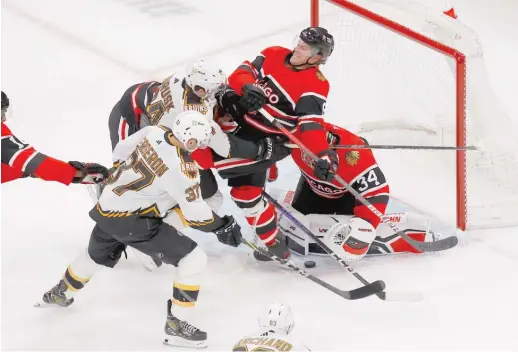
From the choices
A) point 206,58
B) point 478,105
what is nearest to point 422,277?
point 478,105

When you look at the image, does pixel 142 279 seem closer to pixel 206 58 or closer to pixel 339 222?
pixel 339 222

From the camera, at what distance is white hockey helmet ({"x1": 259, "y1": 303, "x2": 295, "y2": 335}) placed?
3248mm

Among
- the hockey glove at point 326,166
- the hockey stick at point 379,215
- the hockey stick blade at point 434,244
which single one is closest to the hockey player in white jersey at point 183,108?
the hockey stick at point 379,215

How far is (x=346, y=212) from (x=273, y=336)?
1329 mm

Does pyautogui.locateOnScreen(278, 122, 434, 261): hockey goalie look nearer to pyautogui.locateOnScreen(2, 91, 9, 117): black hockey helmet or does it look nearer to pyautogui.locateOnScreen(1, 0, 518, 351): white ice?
pyautogui.locateOnScreen(1, 0, 518, 351): white ice

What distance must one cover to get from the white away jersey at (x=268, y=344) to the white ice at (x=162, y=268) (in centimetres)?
50

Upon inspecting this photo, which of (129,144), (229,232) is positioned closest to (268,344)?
(229,232)

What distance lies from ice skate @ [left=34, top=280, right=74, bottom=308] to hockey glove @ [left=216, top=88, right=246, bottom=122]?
914 mm

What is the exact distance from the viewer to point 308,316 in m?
3.90

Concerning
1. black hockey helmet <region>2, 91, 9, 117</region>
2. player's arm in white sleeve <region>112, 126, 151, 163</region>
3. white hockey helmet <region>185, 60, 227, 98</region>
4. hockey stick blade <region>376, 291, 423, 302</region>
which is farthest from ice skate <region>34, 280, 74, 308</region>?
hockey stick blade <region>376, 291, 423, 302</region>

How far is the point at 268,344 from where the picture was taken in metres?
3.18

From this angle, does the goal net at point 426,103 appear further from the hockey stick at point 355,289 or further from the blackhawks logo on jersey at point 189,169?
the blackhawks logo on jersey at point 189,169

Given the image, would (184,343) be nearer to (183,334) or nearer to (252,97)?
(183,334)

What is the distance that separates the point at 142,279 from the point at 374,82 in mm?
1460
